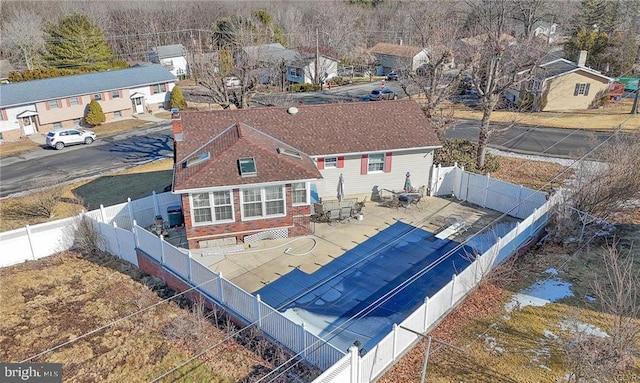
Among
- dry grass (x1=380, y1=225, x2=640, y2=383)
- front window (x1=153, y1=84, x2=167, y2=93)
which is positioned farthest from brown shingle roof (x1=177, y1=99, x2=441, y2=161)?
front window (x1=153, y1=84, x2=167, y2=93)

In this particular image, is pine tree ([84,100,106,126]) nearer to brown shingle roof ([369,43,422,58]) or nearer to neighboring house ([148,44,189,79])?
neighboring house ([148,44,189,79])

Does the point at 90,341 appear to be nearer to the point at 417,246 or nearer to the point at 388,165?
the point at 417,246

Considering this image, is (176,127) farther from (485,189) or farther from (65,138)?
(65,138)

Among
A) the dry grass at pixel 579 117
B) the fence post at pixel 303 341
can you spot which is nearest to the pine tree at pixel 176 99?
the dry grass at pixel 579 117

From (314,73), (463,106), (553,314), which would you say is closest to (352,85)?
(314,73)

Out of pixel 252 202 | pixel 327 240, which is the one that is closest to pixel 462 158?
pixel 327 240

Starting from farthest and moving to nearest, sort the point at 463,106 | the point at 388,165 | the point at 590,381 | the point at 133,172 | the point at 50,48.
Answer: the point at 50,48 → the point at 463,106 → the point at 133,172 → the point at 388,165 → the point at 590,381

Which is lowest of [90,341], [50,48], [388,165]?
[90,341]
